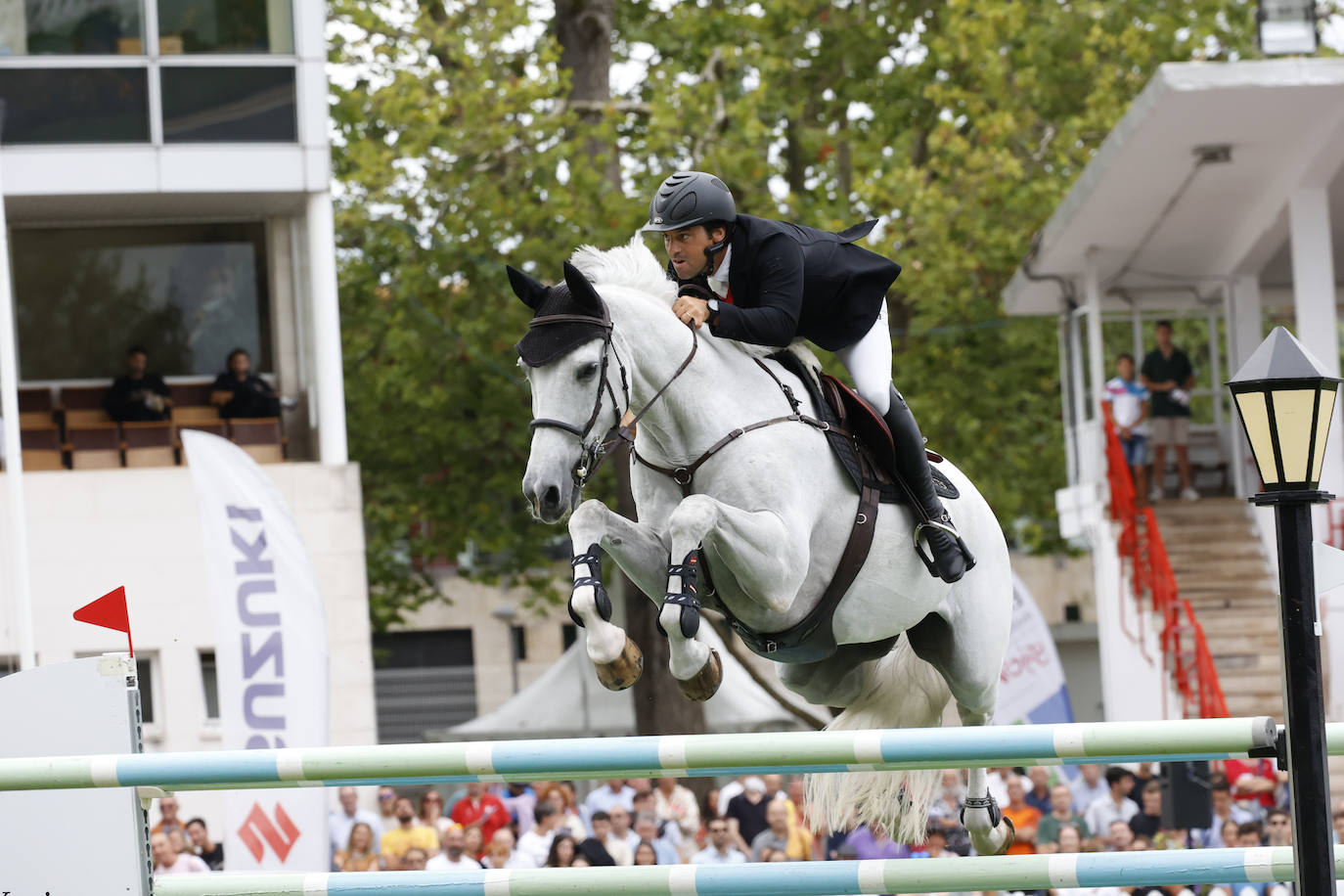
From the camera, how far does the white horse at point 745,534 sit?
196 inches

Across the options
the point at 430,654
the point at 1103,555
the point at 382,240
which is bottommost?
the point at 430,654

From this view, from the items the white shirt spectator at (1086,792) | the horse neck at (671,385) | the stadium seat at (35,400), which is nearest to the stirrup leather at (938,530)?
the horse neck at (671,385)

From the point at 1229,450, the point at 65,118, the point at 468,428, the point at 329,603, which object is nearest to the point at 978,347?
the point at 1229,450

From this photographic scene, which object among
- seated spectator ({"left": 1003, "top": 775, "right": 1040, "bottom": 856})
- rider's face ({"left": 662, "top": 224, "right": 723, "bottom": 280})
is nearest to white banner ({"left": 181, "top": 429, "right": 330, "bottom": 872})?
seated spectator ({"left": 1003, "top": 775, "right": 1040, "bottom": 856})

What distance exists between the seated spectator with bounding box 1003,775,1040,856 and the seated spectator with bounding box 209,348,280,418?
785 centimetres

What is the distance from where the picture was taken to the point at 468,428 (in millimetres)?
20047

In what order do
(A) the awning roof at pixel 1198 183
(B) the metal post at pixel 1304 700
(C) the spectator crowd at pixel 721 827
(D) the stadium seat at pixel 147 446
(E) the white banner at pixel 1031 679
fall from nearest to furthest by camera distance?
1. (B) the metal post at pixel 1304 700
2. (C) the spectator crowd at pixel 721 827
3. (A) the awning roof at pixel 1198 183
4. (E) the white banner at pixel 1031 679
5. (D) the stadium seat at pixel 147 446

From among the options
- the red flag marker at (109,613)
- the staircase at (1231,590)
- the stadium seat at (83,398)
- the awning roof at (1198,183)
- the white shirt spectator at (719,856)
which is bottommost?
the white shirt spectator at (719,856)

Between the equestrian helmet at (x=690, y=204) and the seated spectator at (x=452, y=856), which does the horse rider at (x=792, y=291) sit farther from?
the seated spectator at (x=452, y=856)

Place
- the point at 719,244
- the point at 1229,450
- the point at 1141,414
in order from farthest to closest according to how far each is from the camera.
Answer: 1. the point at 1229,450
2. the point at 1141,414
3. the point at 719,244

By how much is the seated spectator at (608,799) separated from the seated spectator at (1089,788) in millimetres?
2982

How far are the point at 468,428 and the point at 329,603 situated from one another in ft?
16.1

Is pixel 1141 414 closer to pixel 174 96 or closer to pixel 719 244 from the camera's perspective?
pixel 174 96

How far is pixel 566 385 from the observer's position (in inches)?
197
